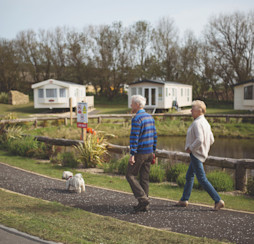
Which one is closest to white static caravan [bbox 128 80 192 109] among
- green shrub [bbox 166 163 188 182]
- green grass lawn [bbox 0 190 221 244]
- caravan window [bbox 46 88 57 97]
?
caravan window [bbox 46 88 57 97]

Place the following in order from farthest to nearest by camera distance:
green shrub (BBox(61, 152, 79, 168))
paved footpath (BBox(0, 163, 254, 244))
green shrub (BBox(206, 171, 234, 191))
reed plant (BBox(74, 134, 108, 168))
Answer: green shrub (BBox(61, 152, 79, 168))
reed plant (BBox(74, 134, 108, 168))
green shrub (BBox(206, 171, 234, 191))
paved footpath (BBox(0, 163, 254, 244))

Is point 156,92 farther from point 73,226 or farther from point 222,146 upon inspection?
point 73,226

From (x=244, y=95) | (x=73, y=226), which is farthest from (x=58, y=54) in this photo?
A: (x=73, y=226)

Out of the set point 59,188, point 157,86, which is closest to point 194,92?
point 157,86

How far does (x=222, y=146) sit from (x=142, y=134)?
1252 centimetres

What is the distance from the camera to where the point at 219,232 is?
14.7 ft

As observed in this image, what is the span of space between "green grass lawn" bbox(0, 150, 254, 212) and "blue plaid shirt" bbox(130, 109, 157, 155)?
1459 mm

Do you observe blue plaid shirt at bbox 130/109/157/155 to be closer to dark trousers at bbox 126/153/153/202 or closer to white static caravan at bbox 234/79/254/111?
dark trousers at bbox 126/153/153/202

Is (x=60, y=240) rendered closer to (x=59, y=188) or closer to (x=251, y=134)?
(x=59, y=188)

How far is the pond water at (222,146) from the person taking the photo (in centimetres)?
1487

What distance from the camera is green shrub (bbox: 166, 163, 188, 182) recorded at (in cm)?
821

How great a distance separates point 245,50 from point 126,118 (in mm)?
26151

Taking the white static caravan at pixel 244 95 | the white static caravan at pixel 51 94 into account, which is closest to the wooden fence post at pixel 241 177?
the white static caravan at pixel 244 95

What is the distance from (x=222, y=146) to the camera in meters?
17.0
